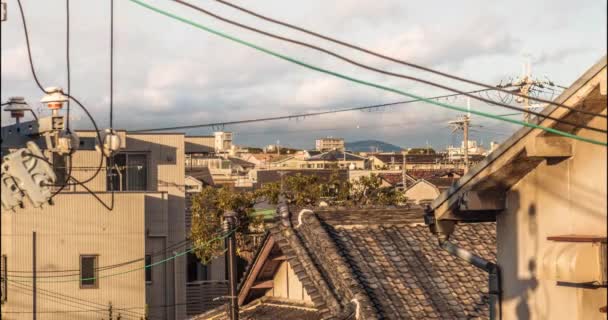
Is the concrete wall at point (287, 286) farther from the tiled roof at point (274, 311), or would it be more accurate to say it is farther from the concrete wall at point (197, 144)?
the concrete wall at point (197, 144)

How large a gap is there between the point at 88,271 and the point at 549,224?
27.7 meters

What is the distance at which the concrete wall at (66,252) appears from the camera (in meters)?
37.1

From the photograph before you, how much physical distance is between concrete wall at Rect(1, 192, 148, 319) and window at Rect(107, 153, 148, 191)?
3.78 meters

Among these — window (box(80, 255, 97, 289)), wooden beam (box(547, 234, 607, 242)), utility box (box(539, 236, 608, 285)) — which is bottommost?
window (box(80, 255, 97, 289))

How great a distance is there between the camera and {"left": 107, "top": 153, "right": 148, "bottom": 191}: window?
41562mm

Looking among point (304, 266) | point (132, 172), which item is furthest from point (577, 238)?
point (132, 172)

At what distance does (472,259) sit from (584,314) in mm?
2106

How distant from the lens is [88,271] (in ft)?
124

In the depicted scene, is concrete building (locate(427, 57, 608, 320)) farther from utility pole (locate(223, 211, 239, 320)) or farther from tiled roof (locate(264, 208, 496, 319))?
utility pole (locate(223, 211, 239, 320))

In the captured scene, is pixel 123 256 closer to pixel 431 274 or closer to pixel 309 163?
pixel 431 274

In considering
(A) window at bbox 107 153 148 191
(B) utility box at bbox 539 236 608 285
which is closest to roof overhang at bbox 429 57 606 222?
(B) utility box at bbox 539 236 608 285

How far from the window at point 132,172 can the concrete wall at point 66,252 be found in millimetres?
3775

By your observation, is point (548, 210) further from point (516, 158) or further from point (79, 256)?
point (79, 256)

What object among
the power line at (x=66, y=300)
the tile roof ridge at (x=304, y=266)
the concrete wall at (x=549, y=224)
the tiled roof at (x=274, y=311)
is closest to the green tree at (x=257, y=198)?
the power line at (x=66, y=300)
